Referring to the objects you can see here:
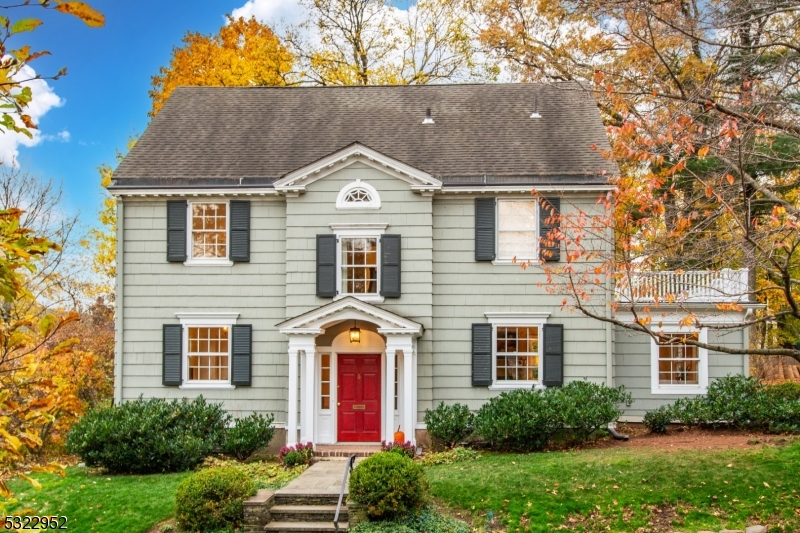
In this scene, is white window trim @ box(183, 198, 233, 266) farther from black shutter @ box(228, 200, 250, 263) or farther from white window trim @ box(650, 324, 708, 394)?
white window trim @ box(650, 324, 708, 394)

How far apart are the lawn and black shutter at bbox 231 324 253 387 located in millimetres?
2647

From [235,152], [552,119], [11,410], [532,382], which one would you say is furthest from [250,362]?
[11,410]

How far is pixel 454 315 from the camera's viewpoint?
17328mm

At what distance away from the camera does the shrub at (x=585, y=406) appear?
15.4 metres

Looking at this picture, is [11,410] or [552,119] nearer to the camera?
[11,410]

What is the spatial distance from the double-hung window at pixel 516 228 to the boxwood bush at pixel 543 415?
317 centimetres

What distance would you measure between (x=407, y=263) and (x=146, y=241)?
20.2 feet

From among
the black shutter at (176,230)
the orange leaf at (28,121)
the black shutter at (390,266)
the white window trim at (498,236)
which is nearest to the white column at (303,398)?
the black shutter at (390,266)

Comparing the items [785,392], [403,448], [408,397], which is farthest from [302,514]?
[785,392]

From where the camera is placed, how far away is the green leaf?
10.2 feet

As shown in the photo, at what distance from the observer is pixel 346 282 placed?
17.2 metres

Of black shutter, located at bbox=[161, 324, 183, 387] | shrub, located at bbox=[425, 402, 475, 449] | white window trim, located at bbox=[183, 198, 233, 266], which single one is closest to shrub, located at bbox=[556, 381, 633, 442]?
shrub, located at bbox=[425, 402, 475, 449]

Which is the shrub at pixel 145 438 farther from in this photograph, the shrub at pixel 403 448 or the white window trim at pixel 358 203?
the white window trim at pixel 358 203

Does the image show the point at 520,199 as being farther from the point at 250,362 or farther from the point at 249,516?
the point at 249,516
